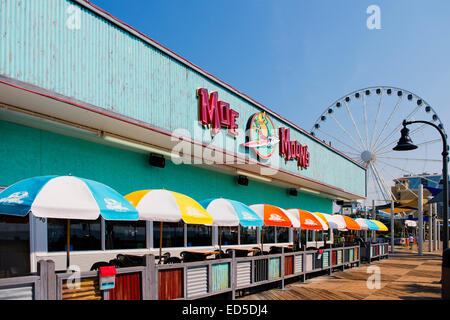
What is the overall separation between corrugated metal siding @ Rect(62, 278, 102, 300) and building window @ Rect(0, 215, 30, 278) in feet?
9.20

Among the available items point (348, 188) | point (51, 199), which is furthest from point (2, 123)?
point (348, 188)

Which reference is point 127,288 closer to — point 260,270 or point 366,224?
point 260,270

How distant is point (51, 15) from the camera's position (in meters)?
7.37

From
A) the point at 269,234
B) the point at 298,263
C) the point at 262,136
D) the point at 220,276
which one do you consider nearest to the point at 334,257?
the point at 298,263

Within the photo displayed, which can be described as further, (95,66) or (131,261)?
(95,66)

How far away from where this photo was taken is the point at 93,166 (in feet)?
30.7

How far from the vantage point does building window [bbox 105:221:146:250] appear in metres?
9.74

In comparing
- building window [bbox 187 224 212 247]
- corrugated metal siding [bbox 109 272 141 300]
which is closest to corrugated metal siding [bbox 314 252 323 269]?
building window [bbox 187 224 212 247]

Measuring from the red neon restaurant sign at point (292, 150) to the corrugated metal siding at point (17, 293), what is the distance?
12.4 metres

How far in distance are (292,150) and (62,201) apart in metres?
12.8

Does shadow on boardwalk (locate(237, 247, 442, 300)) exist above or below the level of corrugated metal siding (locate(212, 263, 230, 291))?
below

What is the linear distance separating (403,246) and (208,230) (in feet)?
101

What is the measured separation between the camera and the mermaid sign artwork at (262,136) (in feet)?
46.1

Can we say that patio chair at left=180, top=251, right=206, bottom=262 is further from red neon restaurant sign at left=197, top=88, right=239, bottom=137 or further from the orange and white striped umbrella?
red neon restaurant sign at left=197, top=88, right=239, bottom=137
